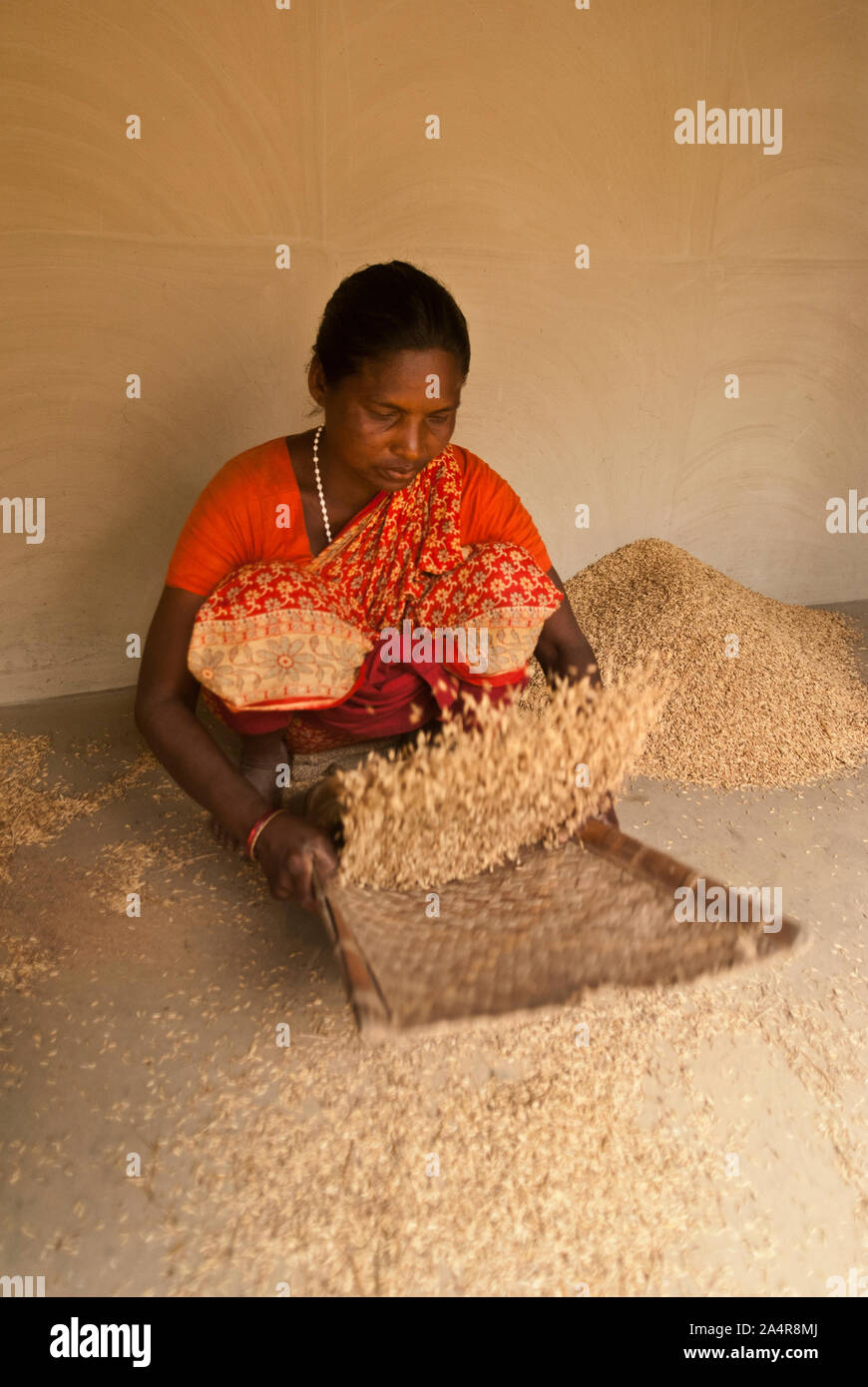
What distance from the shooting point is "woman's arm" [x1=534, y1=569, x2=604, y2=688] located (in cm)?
210

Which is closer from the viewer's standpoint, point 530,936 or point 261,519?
point 530,936

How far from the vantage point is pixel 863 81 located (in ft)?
10.7

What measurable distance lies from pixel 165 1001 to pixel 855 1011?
3.91 feet

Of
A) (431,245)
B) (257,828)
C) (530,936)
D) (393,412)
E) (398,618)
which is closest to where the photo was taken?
(530,936)

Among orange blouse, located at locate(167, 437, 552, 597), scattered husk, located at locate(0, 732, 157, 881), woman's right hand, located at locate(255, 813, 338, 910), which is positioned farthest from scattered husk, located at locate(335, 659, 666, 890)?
scattered husk, located at locate(0, 732, 157, 881)

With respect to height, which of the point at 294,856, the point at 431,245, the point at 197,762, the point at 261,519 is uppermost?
the point at 431,245

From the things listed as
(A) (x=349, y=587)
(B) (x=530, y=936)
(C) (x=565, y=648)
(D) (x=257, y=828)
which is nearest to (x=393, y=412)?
(A) (x=349, y=587)

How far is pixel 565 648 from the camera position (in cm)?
211

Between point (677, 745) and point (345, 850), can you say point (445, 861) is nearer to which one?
point (345, 850)

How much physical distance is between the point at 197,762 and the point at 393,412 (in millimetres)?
722

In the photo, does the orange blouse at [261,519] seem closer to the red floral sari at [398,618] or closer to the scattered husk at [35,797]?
the red floral sari at [398,618]

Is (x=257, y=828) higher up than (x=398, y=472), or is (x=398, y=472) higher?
(x=398, y=472)

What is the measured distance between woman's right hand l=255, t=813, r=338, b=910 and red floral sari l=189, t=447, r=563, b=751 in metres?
0.34

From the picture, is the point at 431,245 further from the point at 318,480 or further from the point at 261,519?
the point at 261,519
